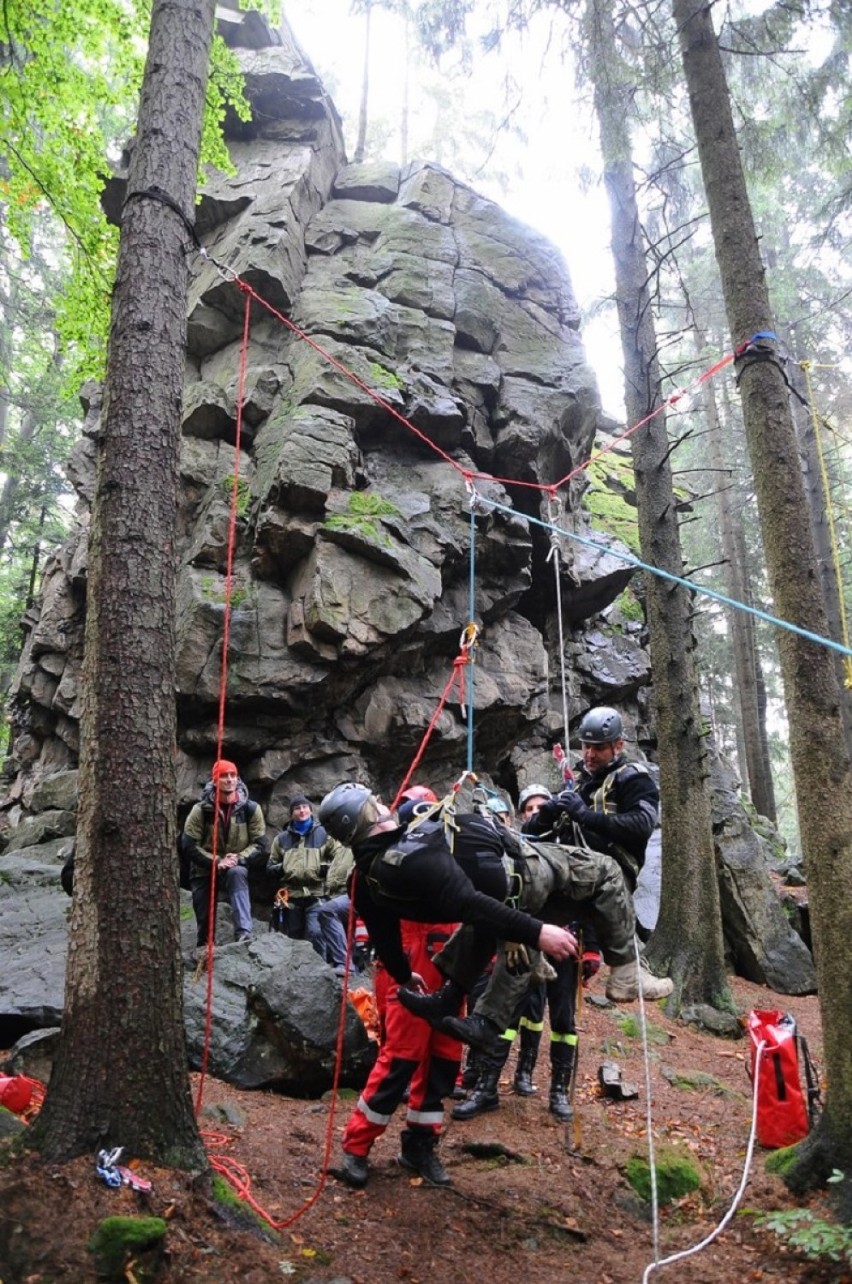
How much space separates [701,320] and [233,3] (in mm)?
14655

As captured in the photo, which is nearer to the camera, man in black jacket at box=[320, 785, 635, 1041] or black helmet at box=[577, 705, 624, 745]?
man in black jacket at box=[320, 785, 635, 1041]

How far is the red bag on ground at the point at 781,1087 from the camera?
512cm

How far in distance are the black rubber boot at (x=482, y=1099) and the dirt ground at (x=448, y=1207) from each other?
10 centimetres

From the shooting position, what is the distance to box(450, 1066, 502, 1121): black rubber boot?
5.67 metres

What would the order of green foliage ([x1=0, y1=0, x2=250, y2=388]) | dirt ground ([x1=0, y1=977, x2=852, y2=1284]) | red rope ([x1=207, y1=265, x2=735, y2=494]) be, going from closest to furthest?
dirt ground ([x1=0, y1=977, x2=852, y2=1284])
green foliage ([x1=0, y1=0, x2=250, y2=388])
red rope ([x1=207, y1=265, x2=735, y2=494])

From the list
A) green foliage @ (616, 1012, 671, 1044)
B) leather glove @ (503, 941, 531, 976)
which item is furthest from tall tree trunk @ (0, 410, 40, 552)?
leather glove @ (503, 941, 531, 976)

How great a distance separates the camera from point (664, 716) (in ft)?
31.8

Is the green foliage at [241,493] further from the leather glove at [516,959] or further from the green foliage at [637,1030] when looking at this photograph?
the leather glove at [516,959]

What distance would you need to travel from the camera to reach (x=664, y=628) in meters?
9.77

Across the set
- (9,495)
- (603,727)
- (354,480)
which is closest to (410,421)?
(354,480)

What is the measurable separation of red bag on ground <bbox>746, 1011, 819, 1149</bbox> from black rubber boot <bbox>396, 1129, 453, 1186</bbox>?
85.4 inches

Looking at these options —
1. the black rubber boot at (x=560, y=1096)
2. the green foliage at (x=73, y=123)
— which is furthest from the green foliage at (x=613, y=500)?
the black rubber boot at (x=560, y=1096)

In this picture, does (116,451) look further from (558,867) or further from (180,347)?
(558,867)

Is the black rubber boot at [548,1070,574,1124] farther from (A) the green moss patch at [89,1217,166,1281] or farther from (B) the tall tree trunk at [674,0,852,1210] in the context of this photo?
(A) the green moss patch at [89,1217,166,1281]
